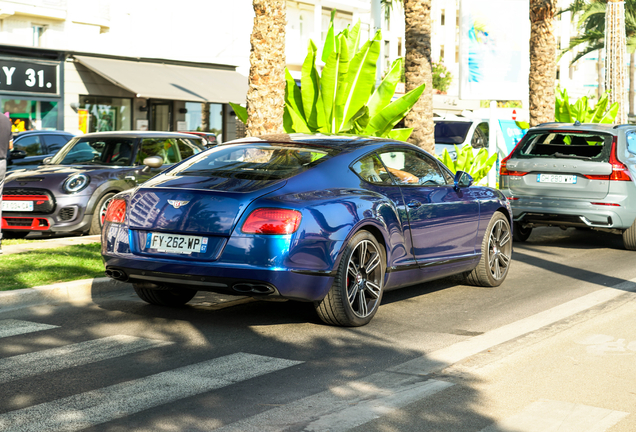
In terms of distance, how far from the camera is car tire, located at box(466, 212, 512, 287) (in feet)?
28.5

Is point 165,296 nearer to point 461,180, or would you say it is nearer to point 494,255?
point 461,180

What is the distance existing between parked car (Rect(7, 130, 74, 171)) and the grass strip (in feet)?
18.7

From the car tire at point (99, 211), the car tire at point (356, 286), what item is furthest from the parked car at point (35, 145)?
the car tire at point (356, 286)

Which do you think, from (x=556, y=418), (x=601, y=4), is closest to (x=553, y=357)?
(x=556, y=418)

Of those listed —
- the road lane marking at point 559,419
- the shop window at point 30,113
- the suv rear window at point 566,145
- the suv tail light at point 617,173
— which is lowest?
the road lane marking at point 559,419

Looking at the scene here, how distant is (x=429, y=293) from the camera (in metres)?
8.51

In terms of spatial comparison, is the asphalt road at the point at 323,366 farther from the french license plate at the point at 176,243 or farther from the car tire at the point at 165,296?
the french license plate at the point at 176,243

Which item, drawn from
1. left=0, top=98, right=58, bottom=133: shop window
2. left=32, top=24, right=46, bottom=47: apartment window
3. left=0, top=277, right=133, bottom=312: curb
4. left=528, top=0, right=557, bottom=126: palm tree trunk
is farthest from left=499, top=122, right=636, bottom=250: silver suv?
left=32, top=24, right=46, bottom=47: apartment window

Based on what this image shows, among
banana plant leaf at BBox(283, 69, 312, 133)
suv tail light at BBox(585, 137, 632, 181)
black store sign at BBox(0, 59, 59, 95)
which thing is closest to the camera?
suv tail light at BBox(585, 137, 632, 181)

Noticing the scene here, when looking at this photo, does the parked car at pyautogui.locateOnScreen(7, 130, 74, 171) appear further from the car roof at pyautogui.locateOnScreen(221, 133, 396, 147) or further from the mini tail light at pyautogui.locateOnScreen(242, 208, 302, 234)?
the mini tail light at pyautogui.locateOnScreen(242, 208, 302, 234)

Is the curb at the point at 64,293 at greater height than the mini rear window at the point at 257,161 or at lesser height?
lesser

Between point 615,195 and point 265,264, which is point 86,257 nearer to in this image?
point 265,264

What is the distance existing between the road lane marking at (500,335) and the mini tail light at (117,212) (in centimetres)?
246

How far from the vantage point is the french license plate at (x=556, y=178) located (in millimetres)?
11805
